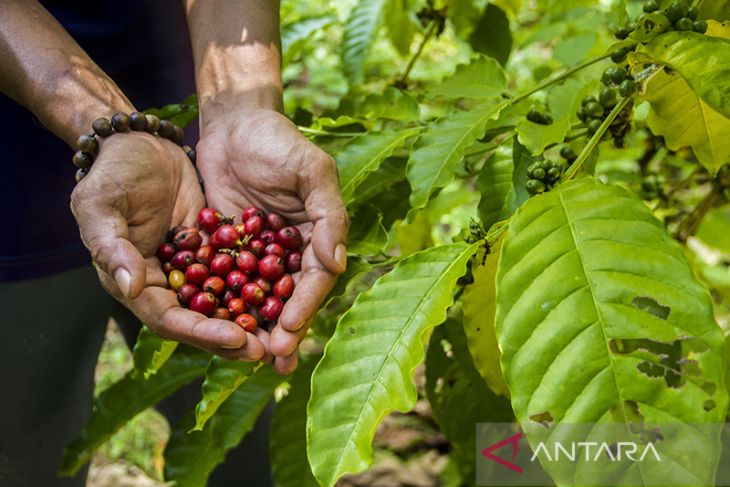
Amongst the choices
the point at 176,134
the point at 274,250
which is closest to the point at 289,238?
the point at 274,250

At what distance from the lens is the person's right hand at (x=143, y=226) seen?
4.24ft

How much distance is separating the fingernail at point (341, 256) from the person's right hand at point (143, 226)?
0.20 meters

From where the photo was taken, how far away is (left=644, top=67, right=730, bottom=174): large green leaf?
1299 millimetres

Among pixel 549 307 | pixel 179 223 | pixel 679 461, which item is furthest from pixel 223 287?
pixel 679 461

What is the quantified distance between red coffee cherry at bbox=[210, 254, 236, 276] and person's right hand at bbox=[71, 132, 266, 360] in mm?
115

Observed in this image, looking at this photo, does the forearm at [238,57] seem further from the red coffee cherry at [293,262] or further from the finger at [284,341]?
the finger at [284,341]

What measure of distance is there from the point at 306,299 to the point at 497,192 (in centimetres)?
39

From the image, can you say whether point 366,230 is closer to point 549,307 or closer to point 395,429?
point 549,307

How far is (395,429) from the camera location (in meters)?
3.06

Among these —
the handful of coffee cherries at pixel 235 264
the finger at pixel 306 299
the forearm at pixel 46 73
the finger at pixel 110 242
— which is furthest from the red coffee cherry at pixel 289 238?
the forearm at pixel 46 73

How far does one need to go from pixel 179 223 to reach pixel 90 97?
0.32m

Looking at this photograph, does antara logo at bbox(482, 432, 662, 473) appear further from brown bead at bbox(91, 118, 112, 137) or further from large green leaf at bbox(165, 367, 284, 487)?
brown bead at bbox(91, 118, 112, 137)

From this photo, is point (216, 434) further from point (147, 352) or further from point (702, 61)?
point (702, 61)

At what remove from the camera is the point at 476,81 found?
5.45ft
